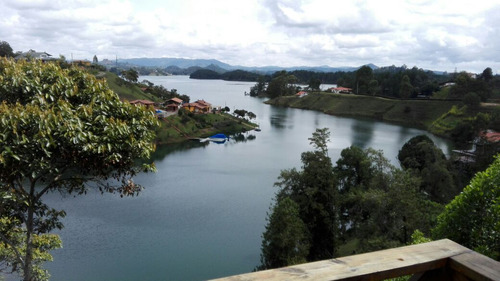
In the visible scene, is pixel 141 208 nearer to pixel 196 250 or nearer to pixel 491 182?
pixel 196 250

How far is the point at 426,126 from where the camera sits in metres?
52.6

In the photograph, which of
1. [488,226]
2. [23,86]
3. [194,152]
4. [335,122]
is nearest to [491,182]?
[488,226]

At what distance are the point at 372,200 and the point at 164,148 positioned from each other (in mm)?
28816

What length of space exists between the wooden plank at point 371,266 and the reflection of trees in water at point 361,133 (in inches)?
1439

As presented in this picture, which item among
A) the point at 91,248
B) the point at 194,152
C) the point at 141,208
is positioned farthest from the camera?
the point at 194,152

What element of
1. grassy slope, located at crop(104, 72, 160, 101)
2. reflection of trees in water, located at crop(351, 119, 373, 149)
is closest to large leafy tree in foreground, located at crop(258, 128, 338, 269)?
reflection of trees in water, located at crop(351, 119, 373, 149)

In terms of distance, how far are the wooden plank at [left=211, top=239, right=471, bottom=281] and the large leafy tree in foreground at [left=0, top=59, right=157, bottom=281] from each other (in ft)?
12.1

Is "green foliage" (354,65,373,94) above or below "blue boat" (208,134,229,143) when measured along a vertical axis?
above

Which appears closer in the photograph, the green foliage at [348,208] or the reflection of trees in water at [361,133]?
the green foliage at [348,208]

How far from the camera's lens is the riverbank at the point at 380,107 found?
179ft

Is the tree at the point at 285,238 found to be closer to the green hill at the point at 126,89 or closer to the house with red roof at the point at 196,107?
the house with red roof at the point at 196,107

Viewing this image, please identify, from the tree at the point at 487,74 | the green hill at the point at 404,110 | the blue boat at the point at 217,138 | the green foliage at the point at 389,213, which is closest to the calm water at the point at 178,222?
the green foliage at the point at 389,213

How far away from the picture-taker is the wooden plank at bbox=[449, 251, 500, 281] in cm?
137

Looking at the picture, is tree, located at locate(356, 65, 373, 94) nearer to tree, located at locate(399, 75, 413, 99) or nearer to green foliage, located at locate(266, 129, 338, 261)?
tree, located at locate(399, 75, 413, 99)
